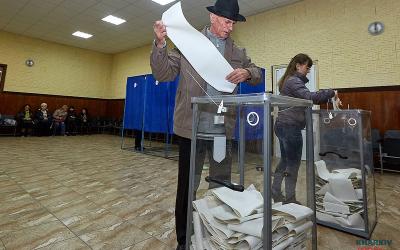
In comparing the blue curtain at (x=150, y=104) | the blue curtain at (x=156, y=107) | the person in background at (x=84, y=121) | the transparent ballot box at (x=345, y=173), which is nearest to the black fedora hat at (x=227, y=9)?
the transparent ballot box at (x=345, y=173)

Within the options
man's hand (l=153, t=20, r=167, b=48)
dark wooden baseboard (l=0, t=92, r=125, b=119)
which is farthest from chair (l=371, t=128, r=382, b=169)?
dark wooden baseboard (l=0, t=92, r=125, b=119)

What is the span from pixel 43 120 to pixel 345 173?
30.6 feet

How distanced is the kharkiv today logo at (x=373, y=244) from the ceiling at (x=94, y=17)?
5262mm

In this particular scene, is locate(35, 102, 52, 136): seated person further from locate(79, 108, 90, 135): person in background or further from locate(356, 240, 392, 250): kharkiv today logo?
locate(356, 240, 392, 250): kharkiv today logo

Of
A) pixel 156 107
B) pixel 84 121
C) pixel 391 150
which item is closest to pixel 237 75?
pixel 391 150

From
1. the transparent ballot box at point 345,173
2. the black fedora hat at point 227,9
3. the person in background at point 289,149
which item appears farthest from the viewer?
the transparent ballot box at point 345,173

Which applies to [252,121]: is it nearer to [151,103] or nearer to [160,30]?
[160,30]

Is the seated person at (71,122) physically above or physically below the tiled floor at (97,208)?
above

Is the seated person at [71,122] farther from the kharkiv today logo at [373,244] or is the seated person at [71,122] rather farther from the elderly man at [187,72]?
the kharkiv today logo at [373,244]

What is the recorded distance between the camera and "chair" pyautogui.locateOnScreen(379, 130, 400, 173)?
382 centimetres

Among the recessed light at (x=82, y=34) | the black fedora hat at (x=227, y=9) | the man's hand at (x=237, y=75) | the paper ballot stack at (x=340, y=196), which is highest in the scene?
the recessed light at (x=82, y=34)

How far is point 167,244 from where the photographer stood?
1564mm

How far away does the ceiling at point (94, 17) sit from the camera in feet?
19.7

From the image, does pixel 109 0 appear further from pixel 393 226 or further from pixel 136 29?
pixel 393 226
